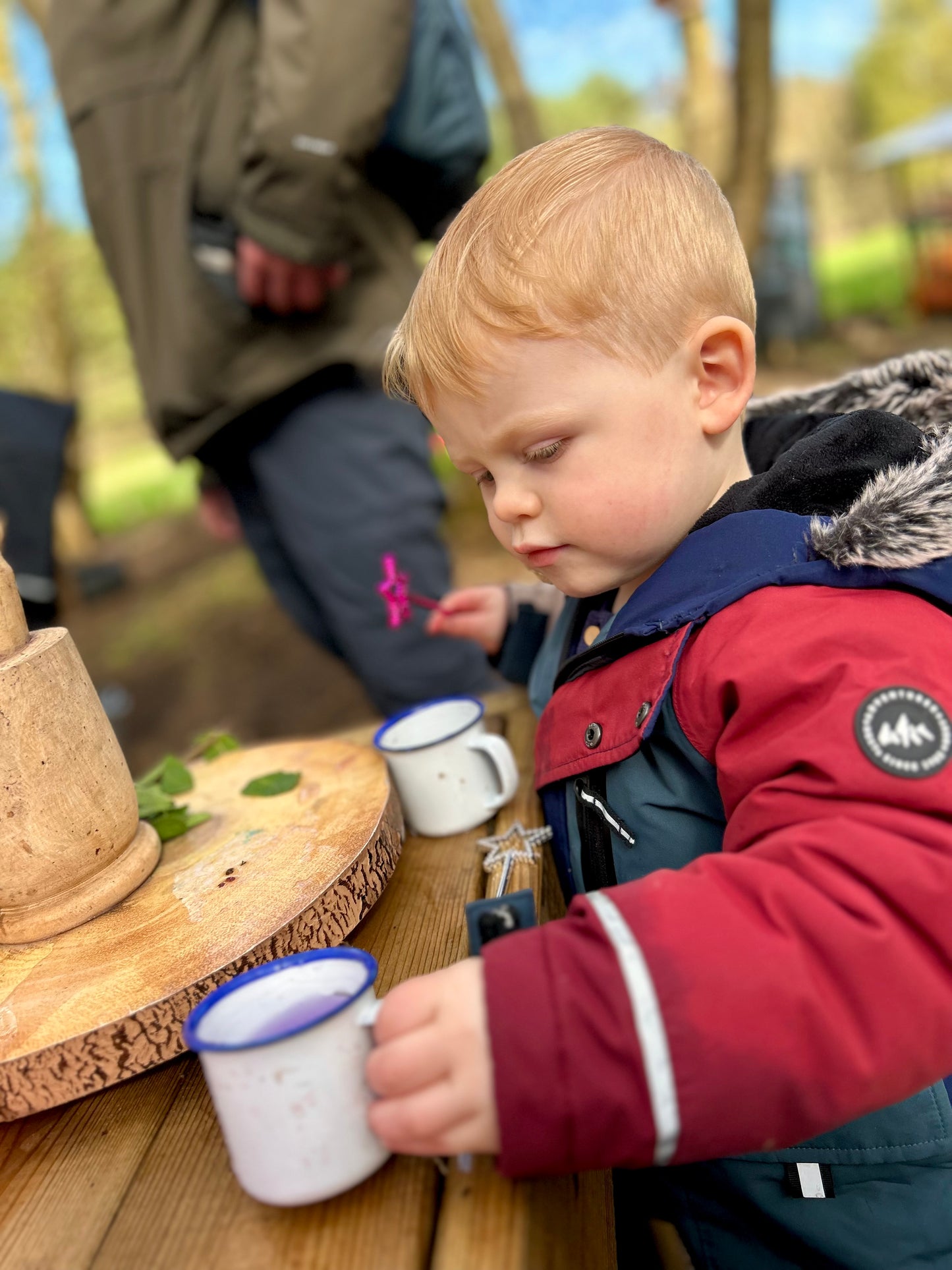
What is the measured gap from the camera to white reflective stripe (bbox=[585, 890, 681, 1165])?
Result: 73 cm

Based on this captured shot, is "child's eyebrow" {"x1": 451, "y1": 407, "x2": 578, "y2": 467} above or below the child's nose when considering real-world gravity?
above

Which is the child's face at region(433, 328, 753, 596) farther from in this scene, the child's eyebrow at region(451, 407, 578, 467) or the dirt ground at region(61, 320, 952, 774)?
the dirt ground at region(61, 320, 952, 774)

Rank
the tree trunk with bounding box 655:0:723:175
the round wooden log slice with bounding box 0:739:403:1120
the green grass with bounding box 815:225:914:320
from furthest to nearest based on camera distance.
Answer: the green grass with bounding box 815:225:914:320 → the tree trunk with bounding box 655:0:723:175 → the round wooden log slice with bounding box 0:739:403:1120

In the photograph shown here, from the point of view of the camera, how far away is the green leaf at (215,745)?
1632 mm

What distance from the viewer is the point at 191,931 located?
107 centimetres

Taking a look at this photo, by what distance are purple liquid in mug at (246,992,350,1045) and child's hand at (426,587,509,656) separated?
0.96 meters

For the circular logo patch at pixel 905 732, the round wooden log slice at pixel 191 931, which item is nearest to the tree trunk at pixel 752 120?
the round wooden log slice at pixel 191 931

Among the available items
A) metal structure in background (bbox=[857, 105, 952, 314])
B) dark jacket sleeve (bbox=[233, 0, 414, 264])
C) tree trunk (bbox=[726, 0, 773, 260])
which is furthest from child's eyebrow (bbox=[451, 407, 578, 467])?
metal structure in background (bbox=[857, 105, 952, 314])

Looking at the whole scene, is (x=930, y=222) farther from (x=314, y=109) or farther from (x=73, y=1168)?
(x=73, y=1168)

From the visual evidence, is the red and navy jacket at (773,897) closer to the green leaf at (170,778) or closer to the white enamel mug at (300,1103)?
the white enamel mug at (300,1103)

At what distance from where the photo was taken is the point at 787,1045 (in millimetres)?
737

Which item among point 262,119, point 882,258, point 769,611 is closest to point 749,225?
point 262,119

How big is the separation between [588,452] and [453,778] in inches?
19.8

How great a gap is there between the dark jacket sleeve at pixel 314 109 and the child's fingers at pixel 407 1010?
6.06 feet
